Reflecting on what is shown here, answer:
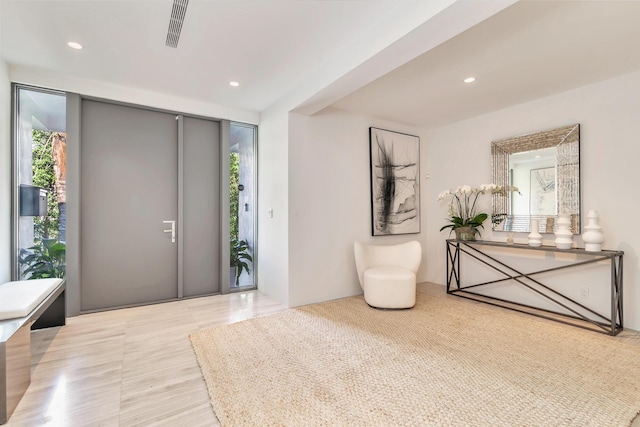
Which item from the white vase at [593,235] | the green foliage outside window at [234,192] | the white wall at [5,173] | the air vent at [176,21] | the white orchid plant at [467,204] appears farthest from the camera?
the green foliage outside window at [234,192]

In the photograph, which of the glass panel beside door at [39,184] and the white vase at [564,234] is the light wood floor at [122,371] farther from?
the white vase at [564,234]

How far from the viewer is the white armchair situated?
332 centimetres

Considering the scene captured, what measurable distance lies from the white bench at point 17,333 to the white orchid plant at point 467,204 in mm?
4116

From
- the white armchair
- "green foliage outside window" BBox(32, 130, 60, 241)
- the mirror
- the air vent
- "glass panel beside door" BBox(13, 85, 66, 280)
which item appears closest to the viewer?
the air vent

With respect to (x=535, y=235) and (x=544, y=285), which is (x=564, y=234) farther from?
(x=544, y=285)

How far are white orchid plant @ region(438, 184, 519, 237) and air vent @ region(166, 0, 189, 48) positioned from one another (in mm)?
3504

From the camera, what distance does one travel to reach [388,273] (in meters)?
3.40

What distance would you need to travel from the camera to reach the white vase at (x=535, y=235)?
3277 mm

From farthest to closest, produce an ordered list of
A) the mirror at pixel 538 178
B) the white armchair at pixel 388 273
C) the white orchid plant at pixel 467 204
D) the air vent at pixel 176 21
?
the white orchid plant at pixel 467 204 < the white armchair at pixel 388 273 < the mirror at pixel 538 178 < the air vent at pixel 176 21

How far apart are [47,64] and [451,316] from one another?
186 inches

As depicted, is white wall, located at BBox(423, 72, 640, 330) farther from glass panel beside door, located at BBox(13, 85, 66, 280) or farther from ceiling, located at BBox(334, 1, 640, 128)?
glass panel beside door, located at BBox(13, 85, 66, 280)

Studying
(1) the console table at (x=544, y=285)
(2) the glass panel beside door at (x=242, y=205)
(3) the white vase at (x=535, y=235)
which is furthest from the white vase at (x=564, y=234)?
(2) the glass panel beside door at (x=242, y=205)

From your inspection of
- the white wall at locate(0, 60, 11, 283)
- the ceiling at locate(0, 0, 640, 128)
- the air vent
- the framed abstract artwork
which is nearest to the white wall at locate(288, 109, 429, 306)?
the framed abstract artwork

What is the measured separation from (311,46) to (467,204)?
120 inches
